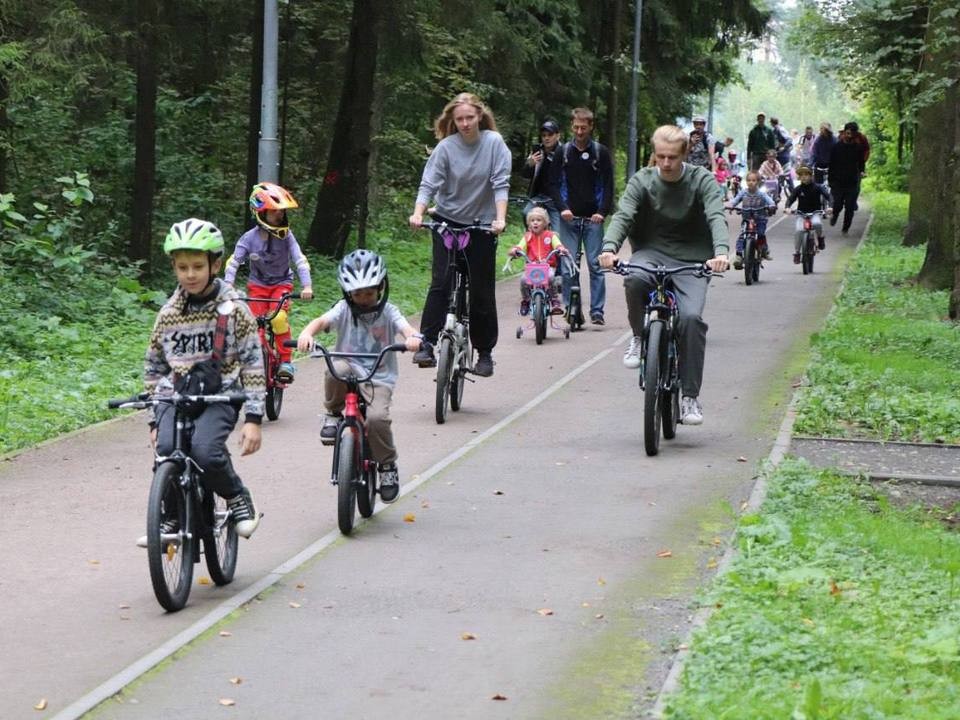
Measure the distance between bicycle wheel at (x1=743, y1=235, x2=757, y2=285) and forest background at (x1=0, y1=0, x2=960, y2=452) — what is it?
2927 mm

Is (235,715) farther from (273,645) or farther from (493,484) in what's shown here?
(493,484)

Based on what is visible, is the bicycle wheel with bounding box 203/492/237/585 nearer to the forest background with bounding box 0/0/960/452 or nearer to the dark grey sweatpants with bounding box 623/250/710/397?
the forest background with bounding box 0/0/960/452

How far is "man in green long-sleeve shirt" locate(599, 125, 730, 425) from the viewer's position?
11.6m

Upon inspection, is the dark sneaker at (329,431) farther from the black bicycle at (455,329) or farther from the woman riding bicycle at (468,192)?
the woman riding bicycle at (468,192)

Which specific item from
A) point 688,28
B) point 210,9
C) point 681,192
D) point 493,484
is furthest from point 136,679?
point 688,28

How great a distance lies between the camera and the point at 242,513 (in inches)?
309

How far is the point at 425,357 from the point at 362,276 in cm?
344

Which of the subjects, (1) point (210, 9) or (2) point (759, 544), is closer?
(2) point (759, 544)

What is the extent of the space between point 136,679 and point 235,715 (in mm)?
618

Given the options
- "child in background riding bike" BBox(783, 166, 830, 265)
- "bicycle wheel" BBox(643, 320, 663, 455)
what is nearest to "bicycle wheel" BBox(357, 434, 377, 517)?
"bicycle wheel" BBox(643, 320, 663, 455)

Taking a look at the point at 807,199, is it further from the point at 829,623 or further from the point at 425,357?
the point at 829,623

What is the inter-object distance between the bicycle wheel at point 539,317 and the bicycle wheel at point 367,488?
8388 mm

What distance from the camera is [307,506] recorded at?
9.81 meters

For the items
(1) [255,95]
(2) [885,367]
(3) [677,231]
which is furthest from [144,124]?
(3) [677,231]
